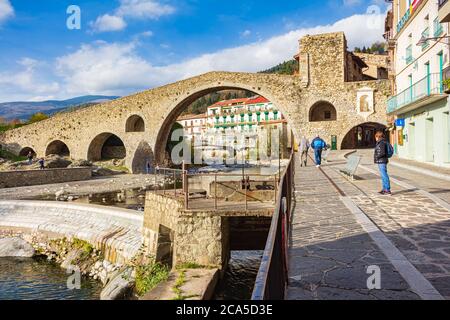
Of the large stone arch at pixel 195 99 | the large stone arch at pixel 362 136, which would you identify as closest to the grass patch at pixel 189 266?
the large stone arch at pixel 195 99

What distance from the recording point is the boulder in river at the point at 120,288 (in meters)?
9.34

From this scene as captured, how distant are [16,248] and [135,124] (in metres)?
29.7

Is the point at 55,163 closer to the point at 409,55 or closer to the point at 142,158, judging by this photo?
the point at 142,158

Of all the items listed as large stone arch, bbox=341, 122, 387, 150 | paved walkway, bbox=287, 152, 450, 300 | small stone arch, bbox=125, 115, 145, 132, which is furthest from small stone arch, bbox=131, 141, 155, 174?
paved walkway, bbox=287, 152, 450, 300

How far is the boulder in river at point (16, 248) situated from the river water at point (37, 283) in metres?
0.35

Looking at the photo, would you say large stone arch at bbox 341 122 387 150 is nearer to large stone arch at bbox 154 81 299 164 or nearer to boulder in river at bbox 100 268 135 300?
large stone arch at bbox 154 81 299 164

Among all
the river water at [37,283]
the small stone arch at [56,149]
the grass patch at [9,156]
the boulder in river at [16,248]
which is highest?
the small stone arch at [56,149]

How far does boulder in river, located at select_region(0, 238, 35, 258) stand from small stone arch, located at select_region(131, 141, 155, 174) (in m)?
25.3

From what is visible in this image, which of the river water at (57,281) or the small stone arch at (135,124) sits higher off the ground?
the small stone arch at (135,124)

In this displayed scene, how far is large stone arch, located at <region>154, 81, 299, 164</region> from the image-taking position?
32.8 meters

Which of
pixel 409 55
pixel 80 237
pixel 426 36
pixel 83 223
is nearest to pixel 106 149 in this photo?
pixel 83 223

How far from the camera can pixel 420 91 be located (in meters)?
18.0

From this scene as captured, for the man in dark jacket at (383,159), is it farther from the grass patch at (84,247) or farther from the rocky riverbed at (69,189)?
the rocky riverbed at (69,189)

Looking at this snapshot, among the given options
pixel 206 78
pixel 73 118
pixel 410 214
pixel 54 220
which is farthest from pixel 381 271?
pixel 73 118
